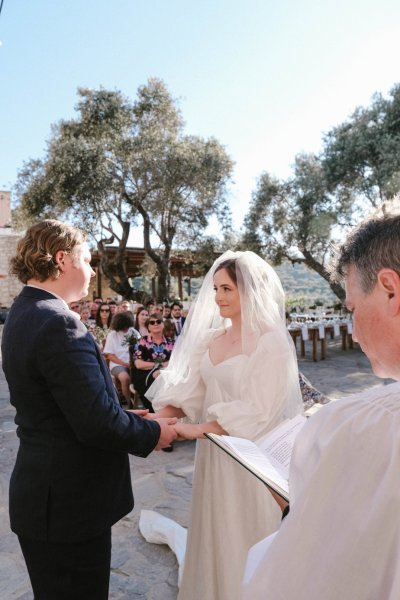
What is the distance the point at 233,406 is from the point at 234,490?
0.45 metres

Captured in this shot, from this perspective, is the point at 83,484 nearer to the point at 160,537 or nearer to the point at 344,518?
the point at 344,518

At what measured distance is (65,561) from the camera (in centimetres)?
155

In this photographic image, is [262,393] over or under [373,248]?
under

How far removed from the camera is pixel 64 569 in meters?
1.55

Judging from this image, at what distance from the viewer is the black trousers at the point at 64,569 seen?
154 cm

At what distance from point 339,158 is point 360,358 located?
820 centimetres

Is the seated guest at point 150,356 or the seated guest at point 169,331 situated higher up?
the seated guest at point 169,331

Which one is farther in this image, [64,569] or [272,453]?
[64,569]

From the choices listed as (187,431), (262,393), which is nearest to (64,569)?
(187,431)

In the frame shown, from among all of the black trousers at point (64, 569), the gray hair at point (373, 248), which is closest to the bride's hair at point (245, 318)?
the black trousers at point (64, 569)

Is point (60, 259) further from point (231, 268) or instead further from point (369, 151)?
point (369, 151)

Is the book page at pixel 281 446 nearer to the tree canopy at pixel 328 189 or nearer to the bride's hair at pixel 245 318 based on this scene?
the bride's hair at pixel 245 318

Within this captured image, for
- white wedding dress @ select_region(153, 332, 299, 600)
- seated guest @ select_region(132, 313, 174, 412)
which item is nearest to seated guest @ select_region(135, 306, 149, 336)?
seated guest @ select_region(132, 313, 174, 412)

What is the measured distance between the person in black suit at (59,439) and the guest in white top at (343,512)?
88 centimetres
